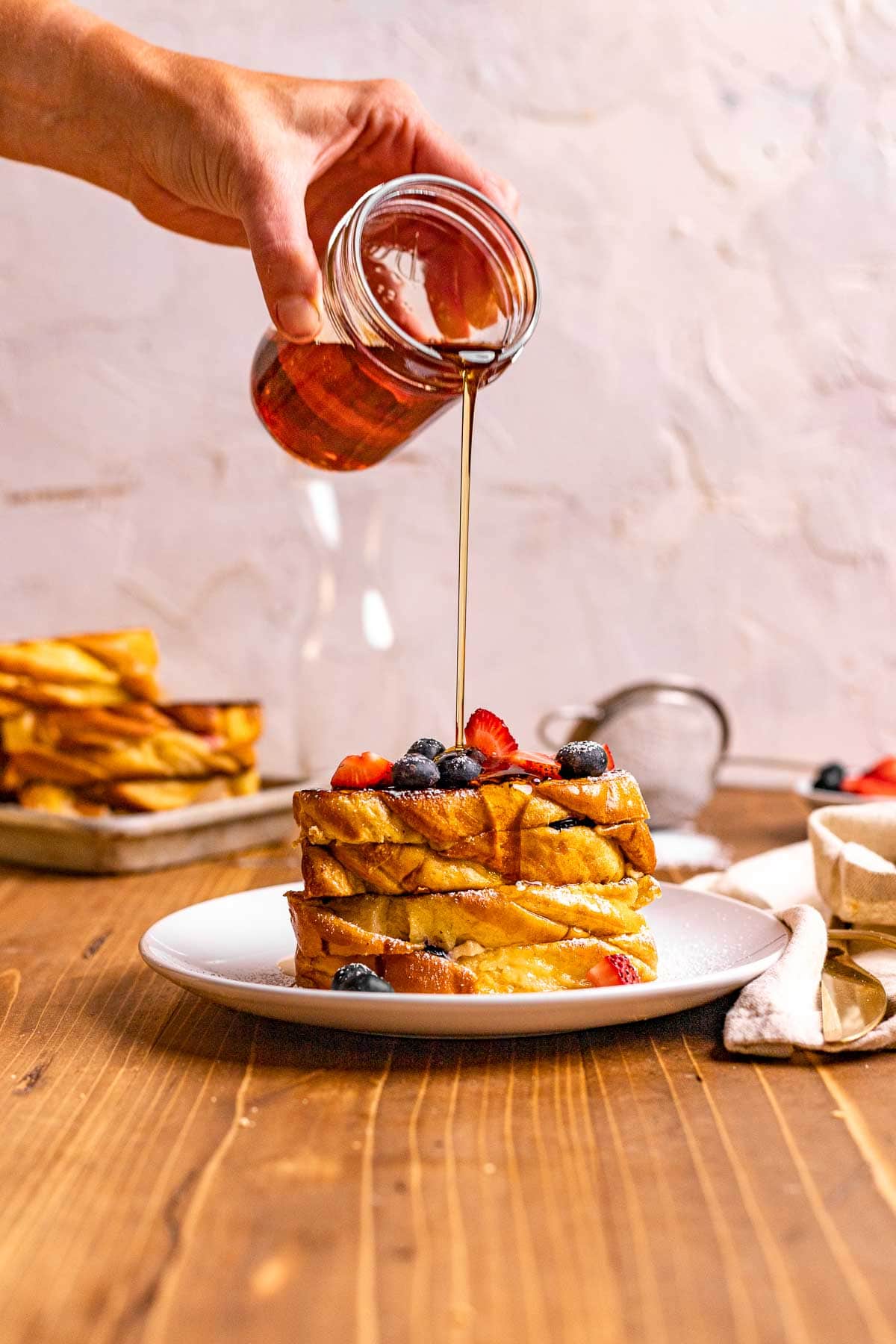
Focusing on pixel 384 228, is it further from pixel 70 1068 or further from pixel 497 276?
pixel 70 1068

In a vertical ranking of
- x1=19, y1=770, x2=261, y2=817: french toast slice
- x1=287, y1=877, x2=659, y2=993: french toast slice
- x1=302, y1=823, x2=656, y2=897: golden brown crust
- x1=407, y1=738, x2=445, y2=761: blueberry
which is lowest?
x1=19, y1=770, x2=261, y2=817: french toast slice

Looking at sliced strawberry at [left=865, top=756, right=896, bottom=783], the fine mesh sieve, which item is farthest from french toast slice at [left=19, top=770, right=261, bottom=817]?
sliced strawberry at [left=865, top=756, right=896, bottom=783]

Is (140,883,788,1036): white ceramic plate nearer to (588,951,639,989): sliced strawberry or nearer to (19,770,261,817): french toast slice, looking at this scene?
(588,951,639,989): sliced strawberry

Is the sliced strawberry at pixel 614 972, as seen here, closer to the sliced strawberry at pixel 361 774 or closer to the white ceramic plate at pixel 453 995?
the white ceramic plate at pixel 453 995

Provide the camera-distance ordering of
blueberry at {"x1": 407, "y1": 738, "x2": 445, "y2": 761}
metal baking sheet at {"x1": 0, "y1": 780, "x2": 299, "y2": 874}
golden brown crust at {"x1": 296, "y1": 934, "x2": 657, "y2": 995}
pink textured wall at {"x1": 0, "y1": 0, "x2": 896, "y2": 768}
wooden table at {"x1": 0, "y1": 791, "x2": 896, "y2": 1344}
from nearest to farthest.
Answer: wooden table at {"x1": 0, "y1": 791, "x2": 896, "y2": 1344}
golden brown crust at {"x1": 296, "y1": 934, "x2": 657, "y2": 995}
blueberry at {"x1": 407, "y1": 738, "x2": 445, "y2": 761}
metal baking sheet at {"x1": 0, "y1": 780, "x2": 299, "y2": 874}
pink textured wall at {"x1": 0, "y1": 0, "x2": 896, "y2": 768}

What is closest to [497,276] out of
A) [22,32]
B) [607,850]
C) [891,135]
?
[607,850]

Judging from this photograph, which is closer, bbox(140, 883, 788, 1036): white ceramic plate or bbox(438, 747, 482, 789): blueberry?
bbox(140, 883, 788, 1036): white ceramic plate
